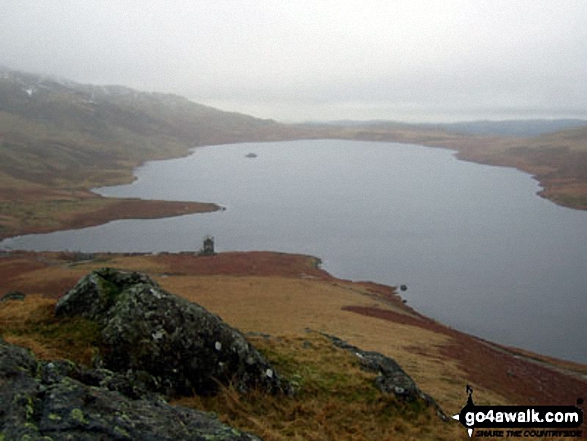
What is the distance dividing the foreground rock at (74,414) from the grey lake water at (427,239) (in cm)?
4812

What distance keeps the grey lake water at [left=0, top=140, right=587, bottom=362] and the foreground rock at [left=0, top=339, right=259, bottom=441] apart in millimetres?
48124

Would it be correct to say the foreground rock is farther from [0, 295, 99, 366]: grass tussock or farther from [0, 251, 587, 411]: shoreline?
[0, 251, 587, 411]: shoreline

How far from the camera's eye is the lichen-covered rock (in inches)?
486

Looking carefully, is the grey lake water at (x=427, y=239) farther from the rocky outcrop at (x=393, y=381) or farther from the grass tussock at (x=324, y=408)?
the grass tussock at (x=324, y=408)

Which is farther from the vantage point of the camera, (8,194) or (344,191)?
(344,191)

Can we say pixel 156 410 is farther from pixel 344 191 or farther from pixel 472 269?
pixel 344 191

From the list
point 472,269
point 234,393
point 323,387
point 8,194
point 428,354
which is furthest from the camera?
point 8,194

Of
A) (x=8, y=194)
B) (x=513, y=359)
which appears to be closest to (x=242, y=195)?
(x=8, y=194)

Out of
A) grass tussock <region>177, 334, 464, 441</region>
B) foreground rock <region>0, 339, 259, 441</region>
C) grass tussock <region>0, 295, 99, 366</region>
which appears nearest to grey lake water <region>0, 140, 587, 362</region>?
grass tussock <region>177, 334, 464, 441</region>

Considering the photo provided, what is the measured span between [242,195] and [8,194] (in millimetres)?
67265

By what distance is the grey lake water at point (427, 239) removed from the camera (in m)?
57.8

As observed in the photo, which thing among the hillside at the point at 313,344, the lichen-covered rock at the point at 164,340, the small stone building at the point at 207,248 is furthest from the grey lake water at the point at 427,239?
the lichen-covered rock at the point at 164,340

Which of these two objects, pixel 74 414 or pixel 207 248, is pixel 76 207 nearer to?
pixel 207 248

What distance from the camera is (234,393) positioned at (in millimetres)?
12633
